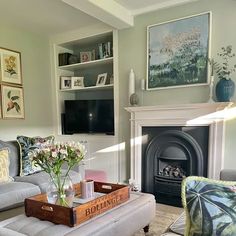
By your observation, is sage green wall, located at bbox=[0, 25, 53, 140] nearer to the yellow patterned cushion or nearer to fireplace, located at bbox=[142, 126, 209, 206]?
the yellow patterned cushion

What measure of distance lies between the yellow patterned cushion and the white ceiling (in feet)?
5.73

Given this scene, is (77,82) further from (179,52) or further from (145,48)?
(179,52)

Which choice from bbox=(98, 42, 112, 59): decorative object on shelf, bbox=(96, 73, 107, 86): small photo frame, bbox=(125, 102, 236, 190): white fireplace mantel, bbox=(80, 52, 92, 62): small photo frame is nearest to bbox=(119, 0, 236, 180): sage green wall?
bbox=(125, 102, 236, 190): white fireplace mantel

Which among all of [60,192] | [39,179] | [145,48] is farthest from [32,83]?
[60,192]

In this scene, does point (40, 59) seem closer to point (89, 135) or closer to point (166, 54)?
point (89, 135)

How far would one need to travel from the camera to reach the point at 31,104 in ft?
12.2

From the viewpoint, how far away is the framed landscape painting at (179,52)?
274cm

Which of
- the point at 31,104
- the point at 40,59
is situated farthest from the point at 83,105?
the point at 40,59

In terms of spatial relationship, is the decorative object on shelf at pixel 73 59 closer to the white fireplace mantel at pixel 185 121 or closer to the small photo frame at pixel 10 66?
the small photo frame at pixel 10 66

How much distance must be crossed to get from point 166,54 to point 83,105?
1.46 m

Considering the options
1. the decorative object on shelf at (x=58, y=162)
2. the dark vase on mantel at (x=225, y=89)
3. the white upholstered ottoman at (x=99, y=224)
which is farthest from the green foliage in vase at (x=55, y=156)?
the dark vase on mantel at (x=225, y=89)

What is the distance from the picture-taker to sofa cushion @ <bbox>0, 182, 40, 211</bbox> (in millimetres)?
2178

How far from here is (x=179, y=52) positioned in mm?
2885

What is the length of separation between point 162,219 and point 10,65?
114 inches
